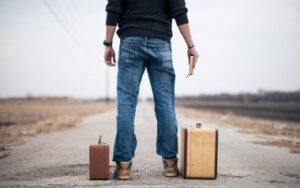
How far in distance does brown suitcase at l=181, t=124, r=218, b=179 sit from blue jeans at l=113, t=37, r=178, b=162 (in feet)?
0.52

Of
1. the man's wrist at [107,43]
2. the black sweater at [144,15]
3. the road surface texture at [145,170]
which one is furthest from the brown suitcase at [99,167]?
the black sweater at [144,15]

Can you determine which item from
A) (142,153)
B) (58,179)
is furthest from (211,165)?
(142,153)

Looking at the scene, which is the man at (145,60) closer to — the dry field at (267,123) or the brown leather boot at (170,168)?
the brown leather boot at (170,168)

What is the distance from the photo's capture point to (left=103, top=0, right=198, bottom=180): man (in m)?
3.81

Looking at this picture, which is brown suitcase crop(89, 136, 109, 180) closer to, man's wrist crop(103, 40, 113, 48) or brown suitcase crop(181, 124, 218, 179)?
brown suitcase crop(181, 124, 218, 179)

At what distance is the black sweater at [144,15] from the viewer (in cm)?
382

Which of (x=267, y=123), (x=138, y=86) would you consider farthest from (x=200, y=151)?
(x=267, y=123)

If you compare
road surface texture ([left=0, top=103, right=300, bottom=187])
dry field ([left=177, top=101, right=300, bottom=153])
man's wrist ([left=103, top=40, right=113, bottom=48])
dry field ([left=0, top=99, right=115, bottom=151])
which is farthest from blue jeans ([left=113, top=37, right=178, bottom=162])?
dry field ([left=0, top=99, right=115, bottom=151])

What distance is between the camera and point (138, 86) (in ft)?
12.8

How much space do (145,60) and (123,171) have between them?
1056 mm

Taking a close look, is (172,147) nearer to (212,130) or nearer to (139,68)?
(212,130)

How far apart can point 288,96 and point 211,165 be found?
115515 mm

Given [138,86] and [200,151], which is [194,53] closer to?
[138,86]

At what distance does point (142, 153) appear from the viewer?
580cm
